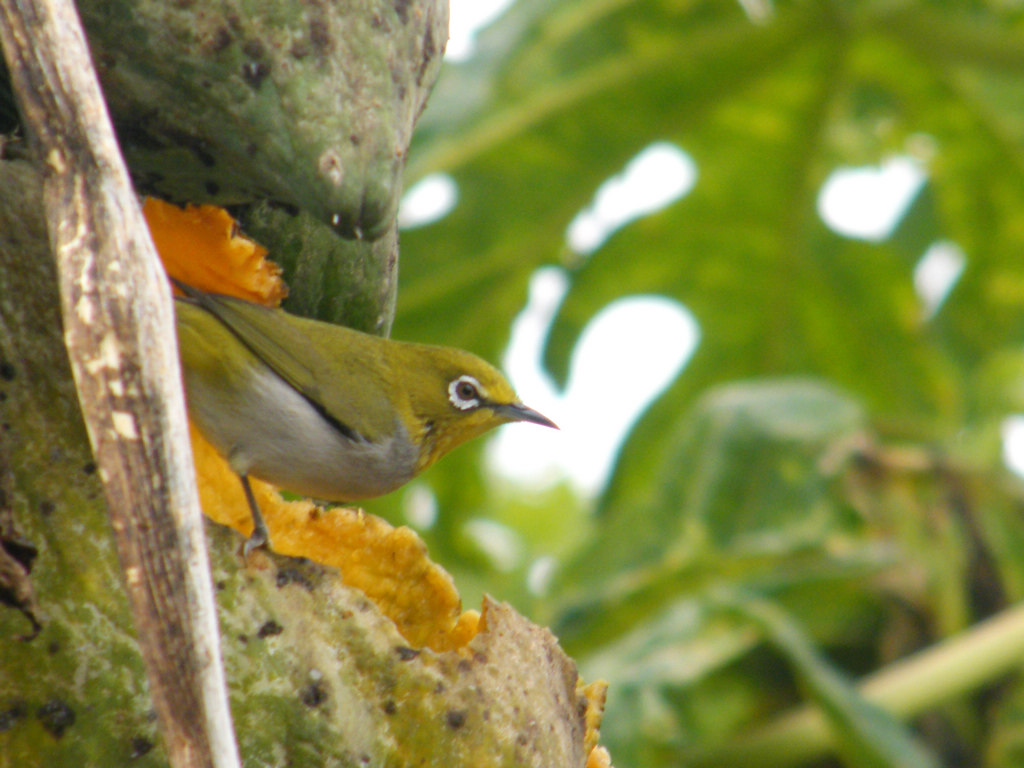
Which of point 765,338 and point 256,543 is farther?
point 765,338

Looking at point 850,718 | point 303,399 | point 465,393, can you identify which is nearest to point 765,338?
point 850,718

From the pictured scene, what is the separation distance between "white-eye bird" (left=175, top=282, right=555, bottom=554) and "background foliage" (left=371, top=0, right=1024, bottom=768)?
1836 millimetres

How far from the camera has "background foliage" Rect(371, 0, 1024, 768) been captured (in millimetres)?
4574

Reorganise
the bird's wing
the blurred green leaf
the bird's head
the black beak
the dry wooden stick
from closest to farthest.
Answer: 1. the dry wooden stick
2. the bird's wing
3. the bird's head
4. the black beak
5. the blurred green leaf

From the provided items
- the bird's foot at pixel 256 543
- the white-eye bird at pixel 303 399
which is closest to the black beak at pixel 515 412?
the white-eye bird at pixel 303 399

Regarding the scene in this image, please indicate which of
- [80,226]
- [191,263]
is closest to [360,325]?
[191,263]

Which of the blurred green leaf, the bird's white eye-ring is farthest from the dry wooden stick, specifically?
the blurred green leaf

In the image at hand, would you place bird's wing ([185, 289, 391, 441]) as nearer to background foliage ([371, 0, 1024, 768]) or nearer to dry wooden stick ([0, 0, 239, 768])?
dry wooden stick ([0, 0, 239, 768])

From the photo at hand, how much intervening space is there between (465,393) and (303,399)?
0.60m

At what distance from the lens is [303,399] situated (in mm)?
2387

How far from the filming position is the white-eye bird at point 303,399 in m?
2.12

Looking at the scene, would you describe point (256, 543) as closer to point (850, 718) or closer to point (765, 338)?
point (850, 718)

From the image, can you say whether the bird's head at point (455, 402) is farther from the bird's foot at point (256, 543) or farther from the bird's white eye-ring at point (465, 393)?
the bird's foot at point (256, 543)

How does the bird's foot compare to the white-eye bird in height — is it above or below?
below
